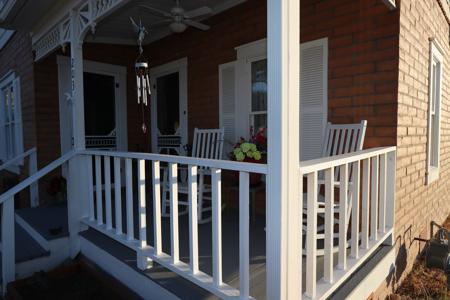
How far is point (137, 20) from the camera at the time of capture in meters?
4.07

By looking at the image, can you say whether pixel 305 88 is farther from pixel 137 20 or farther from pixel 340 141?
pixel 137 20

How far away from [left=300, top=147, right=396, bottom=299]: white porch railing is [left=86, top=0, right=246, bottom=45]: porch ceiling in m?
2.06

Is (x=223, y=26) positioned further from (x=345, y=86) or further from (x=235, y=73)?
(x=345, y=86)

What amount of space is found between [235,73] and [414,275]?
2774 mm

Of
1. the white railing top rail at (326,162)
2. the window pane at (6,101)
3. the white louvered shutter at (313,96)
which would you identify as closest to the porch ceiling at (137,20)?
the white louvered shutter at (313,96)

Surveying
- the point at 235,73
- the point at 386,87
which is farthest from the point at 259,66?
the point at 386,87

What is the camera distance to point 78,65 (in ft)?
9.74

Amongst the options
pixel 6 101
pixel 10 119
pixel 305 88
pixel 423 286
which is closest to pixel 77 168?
pixel 305 88

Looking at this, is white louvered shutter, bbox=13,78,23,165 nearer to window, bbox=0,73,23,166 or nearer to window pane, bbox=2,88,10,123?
window, bbox=0,73,23,166

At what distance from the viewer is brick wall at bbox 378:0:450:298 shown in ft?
8.38

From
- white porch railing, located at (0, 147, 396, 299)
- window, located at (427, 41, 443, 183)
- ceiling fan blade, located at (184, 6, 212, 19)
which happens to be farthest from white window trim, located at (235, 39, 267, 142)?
window, located at (427, 41, 443, 183)

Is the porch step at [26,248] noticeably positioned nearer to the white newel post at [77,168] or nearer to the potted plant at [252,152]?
the white newel post at [77,168]

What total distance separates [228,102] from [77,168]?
1.87 metres

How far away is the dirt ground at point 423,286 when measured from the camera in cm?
260
